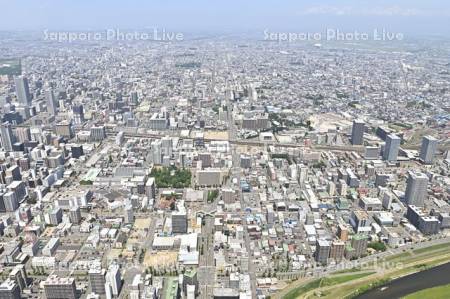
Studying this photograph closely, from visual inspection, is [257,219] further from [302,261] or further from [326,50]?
[326,50]

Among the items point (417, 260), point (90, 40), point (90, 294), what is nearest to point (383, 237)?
point (417, 260)

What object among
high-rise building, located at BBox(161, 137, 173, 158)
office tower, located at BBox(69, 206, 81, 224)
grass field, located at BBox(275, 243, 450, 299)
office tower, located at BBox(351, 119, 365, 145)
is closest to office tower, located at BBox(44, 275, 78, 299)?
office tower, located at BBox(69, 206, 81, 224)

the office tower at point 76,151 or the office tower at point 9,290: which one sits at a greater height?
the office tower at point 76,151

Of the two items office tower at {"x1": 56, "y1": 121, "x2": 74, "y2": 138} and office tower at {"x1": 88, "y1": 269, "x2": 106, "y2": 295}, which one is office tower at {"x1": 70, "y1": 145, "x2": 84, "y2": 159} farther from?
office tower at {"x1": 88, "y1": 269, "x2": 106, "y2": 295}

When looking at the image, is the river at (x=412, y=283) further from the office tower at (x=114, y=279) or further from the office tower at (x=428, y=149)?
the office tower at (x=428, y=149)

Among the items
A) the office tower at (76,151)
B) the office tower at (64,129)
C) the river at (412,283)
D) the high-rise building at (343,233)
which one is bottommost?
the river at (412,283)

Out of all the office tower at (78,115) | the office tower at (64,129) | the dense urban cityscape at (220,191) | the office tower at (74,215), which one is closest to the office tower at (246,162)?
the dense urban cityscape at (220,191)

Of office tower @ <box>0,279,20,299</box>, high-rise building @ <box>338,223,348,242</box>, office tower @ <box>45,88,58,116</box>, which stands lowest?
high-rise building @ <box>338,223,348,242</box>
